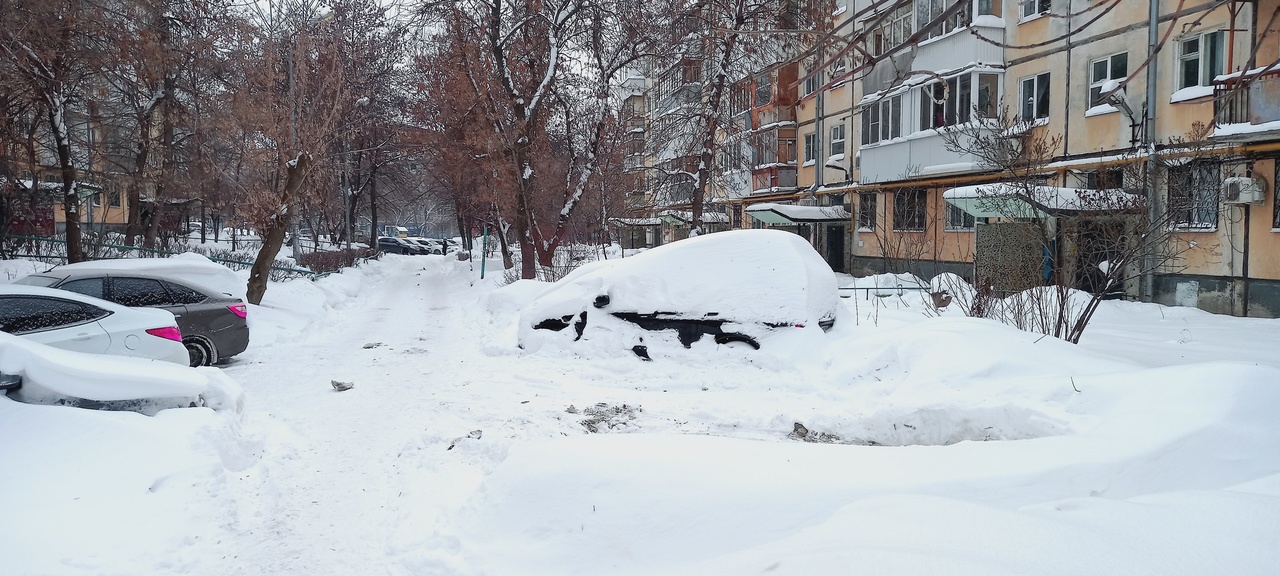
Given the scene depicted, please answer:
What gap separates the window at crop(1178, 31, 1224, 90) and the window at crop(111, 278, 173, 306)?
741 inches

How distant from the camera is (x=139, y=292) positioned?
9867 millimetres

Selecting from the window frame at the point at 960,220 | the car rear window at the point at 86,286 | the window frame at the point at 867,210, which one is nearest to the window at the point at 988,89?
the window frame at the point at 960,220

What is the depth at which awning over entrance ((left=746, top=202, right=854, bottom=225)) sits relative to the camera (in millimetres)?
27625

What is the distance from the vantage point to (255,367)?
406 inches

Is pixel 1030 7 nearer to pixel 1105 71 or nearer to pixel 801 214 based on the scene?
pixel 1105 71

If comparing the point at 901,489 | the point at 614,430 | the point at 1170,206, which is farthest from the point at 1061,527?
the point at 1170,206

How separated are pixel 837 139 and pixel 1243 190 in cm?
Answer: 1599

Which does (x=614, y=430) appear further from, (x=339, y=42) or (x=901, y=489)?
(x=339, y=42)

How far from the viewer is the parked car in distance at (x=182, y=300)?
960 centimetres

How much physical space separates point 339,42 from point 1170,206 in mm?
19227

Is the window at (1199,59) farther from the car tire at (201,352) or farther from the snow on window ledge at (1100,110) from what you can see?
the car tire at (201,352)

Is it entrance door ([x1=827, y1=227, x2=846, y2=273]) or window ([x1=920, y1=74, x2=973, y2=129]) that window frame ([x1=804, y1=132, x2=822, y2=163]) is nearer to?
entrance door ([x1=827, y1=227, x2=846, y2=273])

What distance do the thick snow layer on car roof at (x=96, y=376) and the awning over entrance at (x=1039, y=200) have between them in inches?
370

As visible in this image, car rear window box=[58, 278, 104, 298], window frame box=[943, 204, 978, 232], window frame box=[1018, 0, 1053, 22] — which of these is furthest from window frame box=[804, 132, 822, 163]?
car rear window box=[58, 278, 104, 298]
